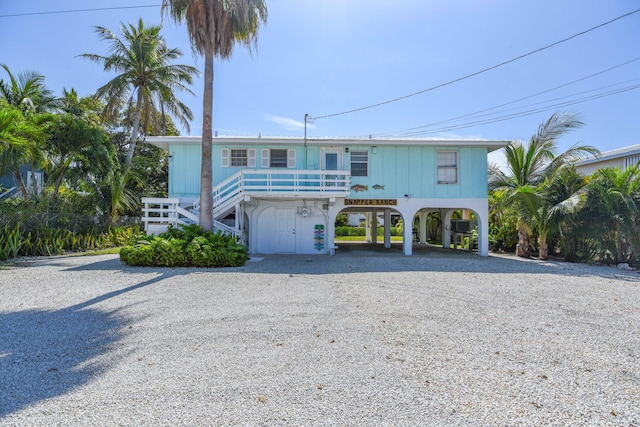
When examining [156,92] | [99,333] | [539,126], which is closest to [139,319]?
[99,333]

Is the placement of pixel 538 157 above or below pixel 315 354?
above

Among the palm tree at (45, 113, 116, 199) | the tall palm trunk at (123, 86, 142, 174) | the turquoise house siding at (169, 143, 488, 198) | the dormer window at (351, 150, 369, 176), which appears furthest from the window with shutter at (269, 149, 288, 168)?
the tall palm trunk at (123, 86, 142, 174)

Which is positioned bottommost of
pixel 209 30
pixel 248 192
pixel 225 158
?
pixel 248 192

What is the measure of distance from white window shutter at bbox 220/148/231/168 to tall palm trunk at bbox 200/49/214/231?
3.46m

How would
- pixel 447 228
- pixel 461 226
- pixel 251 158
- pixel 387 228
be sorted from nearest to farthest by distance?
1. pixel 251 158
2. pixel 387 228
3. pixel 461 226
4. pixel 447 228

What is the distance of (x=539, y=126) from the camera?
1628 cm

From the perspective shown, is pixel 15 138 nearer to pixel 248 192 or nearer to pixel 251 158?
pixel 248 192

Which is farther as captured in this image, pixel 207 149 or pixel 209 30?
pixel 207 149

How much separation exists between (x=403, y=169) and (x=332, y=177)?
303 cm

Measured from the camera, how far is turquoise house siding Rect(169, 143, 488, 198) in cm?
1505

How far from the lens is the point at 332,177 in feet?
48.9

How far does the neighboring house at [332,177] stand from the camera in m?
14.8

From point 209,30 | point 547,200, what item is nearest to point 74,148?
point 209,30

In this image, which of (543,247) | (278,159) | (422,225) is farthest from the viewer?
(422,225)
